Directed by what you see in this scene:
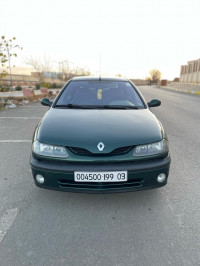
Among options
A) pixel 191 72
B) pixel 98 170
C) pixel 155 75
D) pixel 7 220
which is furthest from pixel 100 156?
pixel 155 75

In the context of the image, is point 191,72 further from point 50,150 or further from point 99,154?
point 50,150

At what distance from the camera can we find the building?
5362 centimetres

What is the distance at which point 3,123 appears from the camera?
22.1ft

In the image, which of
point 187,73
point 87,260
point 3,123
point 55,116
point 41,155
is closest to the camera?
point 87,260

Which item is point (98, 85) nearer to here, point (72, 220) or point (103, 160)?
point (103, 160)

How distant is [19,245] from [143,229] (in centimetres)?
118

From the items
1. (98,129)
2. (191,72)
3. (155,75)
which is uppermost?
(155,75)

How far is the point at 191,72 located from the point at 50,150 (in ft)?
213

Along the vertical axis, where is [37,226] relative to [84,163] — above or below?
below

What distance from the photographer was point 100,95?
3279mm

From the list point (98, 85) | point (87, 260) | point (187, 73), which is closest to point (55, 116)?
point (98, 85)

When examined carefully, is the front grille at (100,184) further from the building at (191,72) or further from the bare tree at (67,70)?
the building at (191,72)

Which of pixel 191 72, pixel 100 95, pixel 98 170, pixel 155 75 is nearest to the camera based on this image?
pixel 98 170

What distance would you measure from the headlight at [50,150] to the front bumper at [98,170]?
0.29ft
